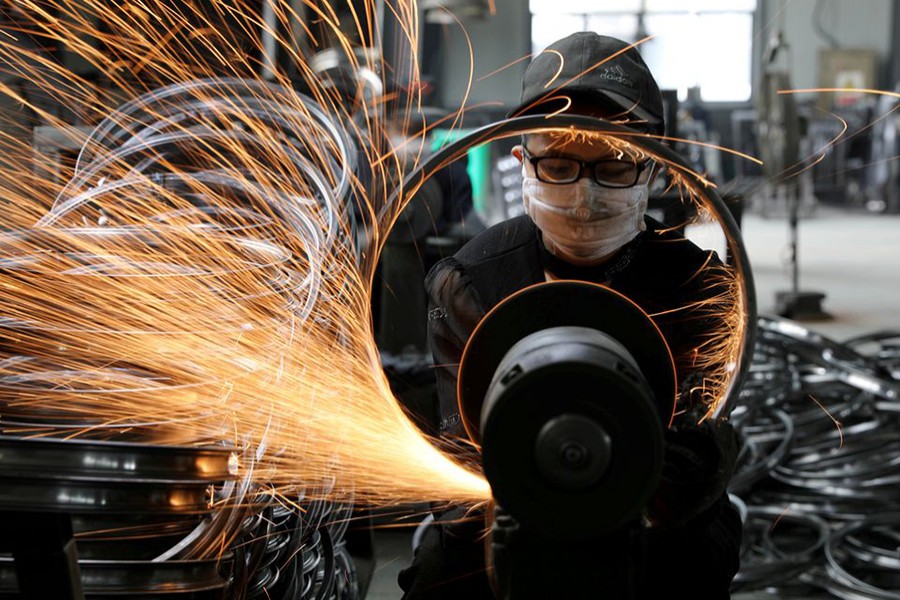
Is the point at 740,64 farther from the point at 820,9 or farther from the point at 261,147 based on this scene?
the point at 261,147

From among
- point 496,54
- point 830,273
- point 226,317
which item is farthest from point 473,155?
point 496,54

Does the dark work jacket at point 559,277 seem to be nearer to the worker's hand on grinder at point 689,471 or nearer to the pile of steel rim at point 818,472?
the worker's hand on grinder at point 689,471

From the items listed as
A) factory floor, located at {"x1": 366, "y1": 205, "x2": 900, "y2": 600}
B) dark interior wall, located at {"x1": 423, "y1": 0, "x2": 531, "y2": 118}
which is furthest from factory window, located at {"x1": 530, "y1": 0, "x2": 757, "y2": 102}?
factory floor, located at {"x1": 366, "y1": 205, "x2": 900, "y2": 600}

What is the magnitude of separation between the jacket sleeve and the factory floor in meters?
1.39

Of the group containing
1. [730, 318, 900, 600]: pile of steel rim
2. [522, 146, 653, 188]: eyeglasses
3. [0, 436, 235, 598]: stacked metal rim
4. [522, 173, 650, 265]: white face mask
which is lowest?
[730, 318, 900, 600]: pile of steel rim

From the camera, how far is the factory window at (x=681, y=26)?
13.6 metres

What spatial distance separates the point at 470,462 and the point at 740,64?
51.7ft

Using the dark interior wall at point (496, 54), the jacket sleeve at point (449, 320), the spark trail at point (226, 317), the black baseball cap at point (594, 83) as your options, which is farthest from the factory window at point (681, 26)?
the jacket sleeve at point (449, 320)

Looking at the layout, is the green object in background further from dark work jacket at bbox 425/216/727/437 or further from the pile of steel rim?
the pile of steel rim

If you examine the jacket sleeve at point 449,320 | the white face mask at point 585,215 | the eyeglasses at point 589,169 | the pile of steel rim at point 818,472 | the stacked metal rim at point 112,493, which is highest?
the eyeglasses at point 589,169

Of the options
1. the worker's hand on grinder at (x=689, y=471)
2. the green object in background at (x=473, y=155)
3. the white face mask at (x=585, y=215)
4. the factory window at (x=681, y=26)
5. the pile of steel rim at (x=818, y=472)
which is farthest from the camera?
the factory window at (x=681, y=26)

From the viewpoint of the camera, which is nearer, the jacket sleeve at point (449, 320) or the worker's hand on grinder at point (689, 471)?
the worker's hand on grinder at point (689, 471)

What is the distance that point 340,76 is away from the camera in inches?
157

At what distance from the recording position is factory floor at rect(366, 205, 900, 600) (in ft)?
9.93
